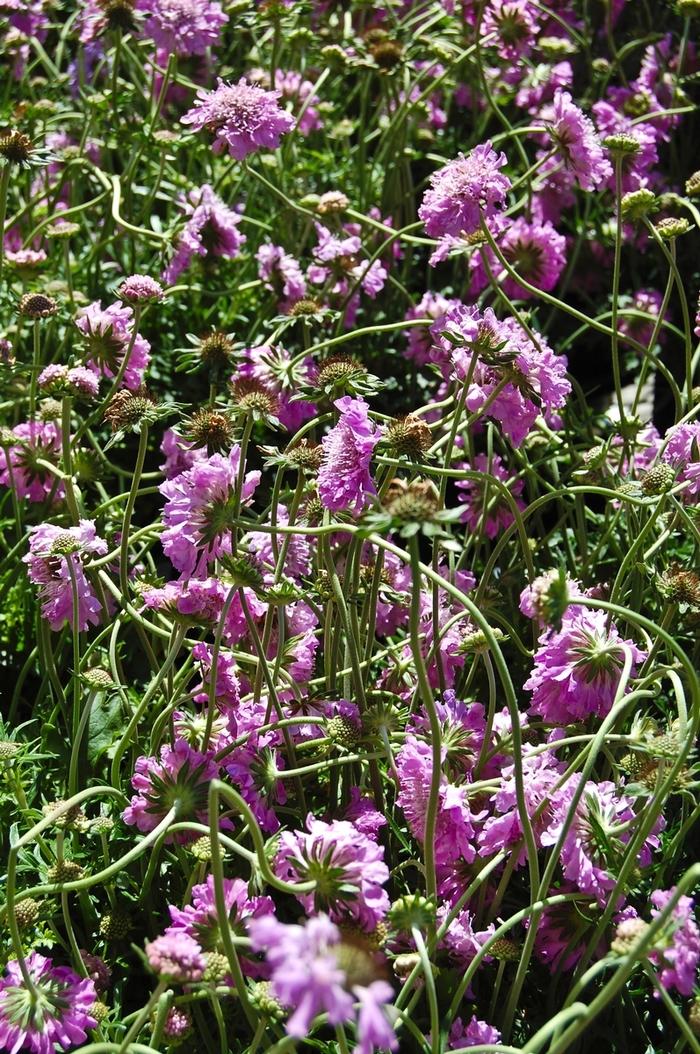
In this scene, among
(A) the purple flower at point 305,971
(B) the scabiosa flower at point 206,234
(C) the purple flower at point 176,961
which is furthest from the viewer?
(B) the scabiosa flower at point 206,234

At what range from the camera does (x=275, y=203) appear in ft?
9.91

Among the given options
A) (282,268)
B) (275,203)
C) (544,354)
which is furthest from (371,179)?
(544,354)

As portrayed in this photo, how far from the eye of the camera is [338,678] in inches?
67.2

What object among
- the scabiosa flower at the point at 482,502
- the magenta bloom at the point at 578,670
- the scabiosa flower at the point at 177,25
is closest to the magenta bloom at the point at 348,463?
the magenta bloom at the point at 578,670

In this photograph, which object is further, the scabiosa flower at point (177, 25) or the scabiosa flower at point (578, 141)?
the scabiosa flower at point (177, 25)

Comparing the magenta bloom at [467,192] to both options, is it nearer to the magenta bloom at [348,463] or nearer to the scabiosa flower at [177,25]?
the magenta bloom at [348,463]

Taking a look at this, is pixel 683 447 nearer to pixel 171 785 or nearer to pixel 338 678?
pixel 338 678

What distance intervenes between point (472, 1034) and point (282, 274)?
1592 millimetres

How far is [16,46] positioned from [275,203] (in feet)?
2.54

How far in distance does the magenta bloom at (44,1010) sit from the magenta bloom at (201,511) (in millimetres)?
495

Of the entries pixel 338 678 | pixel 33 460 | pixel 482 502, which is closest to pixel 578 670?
pixel 338 678

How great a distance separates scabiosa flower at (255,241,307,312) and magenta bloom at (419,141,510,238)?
664mm

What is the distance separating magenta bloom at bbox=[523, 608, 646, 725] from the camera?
5.12 ft

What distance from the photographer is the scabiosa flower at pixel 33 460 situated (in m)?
2.07
